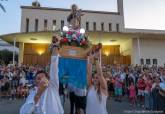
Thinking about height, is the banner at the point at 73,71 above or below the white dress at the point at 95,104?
above

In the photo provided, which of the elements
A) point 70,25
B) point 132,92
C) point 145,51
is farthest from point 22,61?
point 70,25

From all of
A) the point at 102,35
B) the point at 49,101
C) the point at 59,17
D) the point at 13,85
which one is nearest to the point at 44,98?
the point at 49,101

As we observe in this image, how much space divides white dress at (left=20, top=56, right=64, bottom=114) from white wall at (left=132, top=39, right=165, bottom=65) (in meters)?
23.0

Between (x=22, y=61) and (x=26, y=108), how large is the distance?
24.4 metres

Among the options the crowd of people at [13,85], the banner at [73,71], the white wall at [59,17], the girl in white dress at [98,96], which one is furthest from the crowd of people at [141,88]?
the white wall at [59,17]

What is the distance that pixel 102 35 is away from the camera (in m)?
23.9

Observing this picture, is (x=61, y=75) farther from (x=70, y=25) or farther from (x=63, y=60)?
(x=70, y=25)

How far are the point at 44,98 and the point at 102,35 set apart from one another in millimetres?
20704

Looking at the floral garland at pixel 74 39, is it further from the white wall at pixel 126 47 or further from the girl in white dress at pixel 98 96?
the white wall at pixel 126 47

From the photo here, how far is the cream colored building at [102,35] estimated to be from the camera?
24.3 metres

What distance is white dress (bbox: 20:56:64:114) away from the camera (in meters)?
3.43

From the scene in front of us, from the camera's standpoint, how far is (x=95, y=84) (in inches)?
176

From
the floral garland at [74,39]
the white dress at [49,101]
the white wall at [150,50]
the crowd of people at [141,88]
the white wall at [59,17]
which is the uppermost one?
the white wall at [59,17]

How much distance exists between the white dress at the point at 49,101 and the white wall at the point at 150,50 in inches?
904
